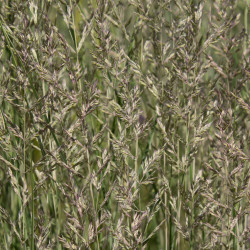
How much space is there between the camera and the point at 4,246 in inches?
65.0

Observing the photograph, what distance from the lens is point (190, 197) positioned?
1.54m

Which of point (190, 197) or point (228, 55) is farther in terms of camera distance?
point (228, 55)

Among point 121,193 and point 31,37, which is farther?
point 31,37

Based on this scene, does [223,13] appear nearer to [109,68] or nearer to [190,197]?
[109,68]

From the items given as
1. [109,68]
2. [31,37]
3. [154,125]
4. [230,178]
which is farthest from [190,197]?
[31,37]

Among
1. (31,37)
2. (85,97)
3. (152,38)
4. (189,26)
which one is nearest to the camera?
(85,97)

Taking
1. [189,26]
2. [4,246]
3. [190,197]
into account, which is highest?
[189,26]

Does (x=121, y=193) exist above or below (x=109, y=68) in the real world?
below

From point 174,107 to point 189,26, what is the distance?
0.25 metres

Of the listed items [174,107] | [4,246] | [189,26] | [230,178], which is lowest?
[4,246]

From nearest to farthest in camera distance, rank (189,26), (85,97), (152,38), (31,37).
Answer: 1. (85,97)
2. (189,26)
3. (31,37)
4. (152,38)

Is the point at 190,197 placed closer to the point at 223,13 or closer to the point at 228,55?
the point at 228,55

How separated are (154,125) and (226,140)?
17.3 inches

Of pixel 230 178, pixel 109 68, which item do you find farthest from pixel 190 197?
pixel 109 68
